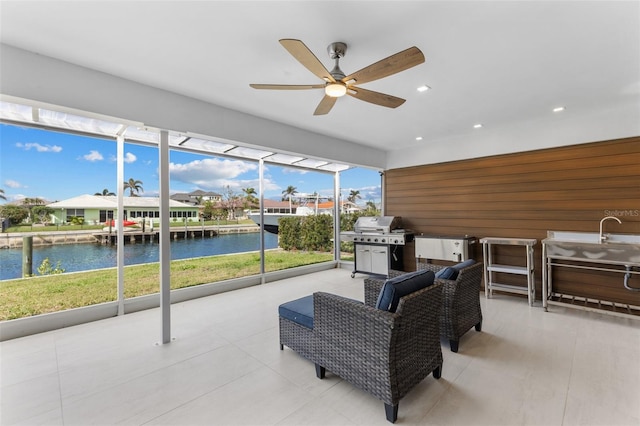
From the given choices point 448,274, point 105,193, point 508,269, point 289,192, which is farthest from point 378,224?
point 105,193

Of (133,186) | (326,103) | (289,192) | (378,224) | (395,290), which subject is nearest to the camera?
(395,290)

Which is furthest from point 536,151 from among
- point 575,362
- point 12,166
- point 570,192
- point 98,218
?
point 12,166

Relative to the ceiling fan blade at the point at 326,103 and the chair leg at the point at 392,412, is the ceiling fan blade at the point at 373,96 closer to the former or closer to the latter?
the ceiling fan blade at the point at 326,103

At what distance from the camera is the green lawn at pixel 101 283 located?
3.19 meters

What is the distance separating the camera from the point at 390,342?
5.76ft

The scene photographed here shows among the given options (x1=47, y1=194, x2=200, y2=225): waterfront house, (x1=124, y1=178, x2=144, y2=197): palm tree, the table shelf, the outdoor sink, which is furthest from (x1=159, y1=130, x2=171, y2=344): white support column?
the outdoor sink

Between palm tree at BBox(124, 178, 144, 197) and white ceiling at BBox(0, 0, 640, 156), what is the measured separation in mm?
1680

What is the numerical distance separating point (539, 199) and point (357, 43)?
3.72 m

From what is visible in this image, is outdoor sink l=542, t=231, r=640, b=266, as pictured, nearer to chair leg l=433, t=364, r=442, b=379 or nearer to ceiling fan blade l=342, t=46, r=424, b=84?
chair leg l=433, t=364, r=442, b=379

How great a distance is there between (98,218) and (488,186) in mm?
5918

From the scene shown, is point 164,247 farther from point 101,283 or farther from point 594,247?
point 594,247

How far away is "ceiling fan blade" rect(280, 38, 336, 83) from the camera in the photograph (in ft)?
5.40

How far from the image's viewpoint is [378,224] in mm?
5543

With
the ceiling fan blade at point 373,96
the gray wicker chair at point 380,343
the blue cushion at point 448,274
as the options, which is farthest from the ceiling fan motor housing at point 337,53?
the blue cushion at point 448,274
